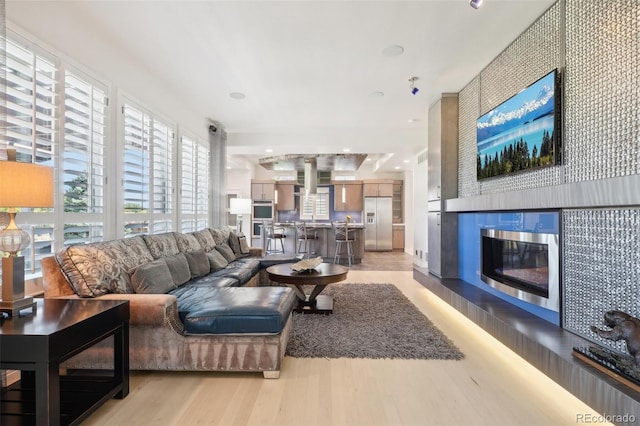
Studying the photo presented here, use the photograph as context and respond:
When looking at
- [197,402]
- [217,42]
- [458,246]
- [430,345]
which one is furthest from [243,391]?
[458,246]

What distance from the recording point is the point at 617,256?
1.85 m

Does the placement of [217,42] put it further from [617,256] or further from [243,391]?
[617,256]

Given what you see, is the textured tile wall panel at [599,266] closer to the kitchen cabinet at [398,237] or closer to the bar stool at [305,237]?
the bar stool at [305,237]

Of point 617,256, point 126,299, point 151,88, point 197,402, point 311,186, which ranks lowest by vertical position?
point 197,402

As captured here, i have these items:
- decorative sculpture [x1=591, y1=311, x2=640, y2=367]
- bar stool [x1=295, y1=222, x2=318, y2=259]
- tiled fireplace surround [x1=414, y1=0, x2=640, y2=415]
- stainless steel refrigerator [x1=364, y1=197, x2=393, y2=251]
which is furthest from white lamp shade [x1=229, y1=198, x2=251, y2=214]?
decorative sculpture [x1=591, y1=311, x2=640, y2=367]

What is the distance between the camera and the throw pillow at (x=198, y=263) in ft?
11.2

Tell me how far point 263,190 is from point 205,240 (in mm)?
5945

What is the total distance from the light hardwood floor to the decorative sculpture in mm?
513

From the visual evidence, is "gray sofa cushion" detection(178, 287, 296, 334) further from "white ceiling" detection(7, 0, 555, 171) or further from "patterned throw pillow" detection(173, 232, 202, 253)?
"white ceiling" detection(7, 0, 555, 171)

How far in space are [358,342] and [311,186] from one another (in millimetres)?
6060

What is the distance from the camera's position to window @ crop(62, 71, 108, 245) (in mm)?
2498

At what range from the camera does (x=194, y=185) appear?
16.0ft

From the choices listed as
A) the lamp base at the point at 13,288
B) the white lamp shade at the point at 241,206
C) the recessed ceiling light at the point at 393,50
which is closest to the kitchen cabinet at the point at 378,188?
the white lamp shade at the point at 241,206

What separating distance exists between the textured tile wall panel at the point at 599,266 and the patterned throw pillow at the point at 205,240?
3943 mm
